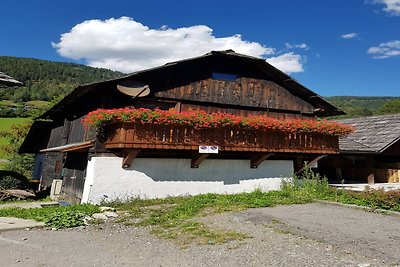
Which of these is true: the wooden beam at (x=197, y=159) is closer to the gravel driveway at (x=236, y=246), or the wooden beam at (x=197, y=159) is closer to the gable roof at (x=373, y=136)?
the gravel driveway at (x=236, y=246)

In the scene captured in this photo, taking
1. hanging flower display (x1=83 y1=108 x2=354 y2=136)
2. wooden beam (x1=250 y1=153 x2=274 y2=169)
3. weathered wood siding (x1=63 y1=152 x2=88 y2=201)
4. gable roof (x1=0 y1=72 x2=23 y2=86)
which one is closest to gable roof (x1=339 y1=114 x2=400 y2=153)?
hanging flower display (x1=83 y1=108 x2=354 y2=136)

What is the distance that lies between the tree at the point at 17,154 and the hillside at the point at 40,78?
100ft

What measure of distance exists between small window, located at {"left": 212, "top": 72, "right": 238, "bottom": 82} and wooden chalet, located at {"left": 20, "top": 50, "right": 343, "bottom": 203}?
0.16 ft

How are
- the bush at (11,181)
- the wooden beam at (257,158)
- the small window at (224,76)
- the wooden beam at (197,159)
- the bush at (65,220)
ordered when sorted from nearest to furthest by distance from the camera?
the bush at (65,220) < the wooden beam at (197,159) < the wooden beam at (257,158) < the bush at (11,181) < the small window at (224,76)

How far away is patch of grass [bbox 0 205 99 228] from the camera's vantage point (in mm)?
8664

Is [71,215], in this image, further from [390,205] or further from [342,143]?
[342,143]

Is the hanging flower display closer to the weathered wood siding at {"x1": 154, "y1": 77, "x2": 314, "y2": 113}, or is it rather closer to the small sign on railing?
the small sign on railing

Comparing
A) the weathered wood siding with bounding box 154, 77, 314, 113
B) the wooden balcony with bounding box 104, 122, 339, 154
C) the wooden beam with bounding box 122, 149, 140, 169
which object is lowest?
the wooden beam with bounding box 122, 149, 140, 169

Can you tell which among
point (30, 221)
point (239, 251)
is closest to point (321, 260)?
point (239, 251)

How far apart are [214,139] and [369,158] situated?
13.6m

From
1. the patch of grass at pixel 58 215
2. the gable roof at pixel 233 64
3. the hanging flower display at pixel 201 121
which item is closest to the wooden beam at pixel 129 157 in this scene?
the hanging flower display at pixel 201 121

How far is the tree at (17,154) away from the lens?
28938 mm

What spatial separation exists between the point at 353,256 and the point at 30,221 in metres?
7.93

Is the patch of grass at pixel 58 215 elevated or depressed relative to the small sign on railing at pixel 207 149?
depressed
